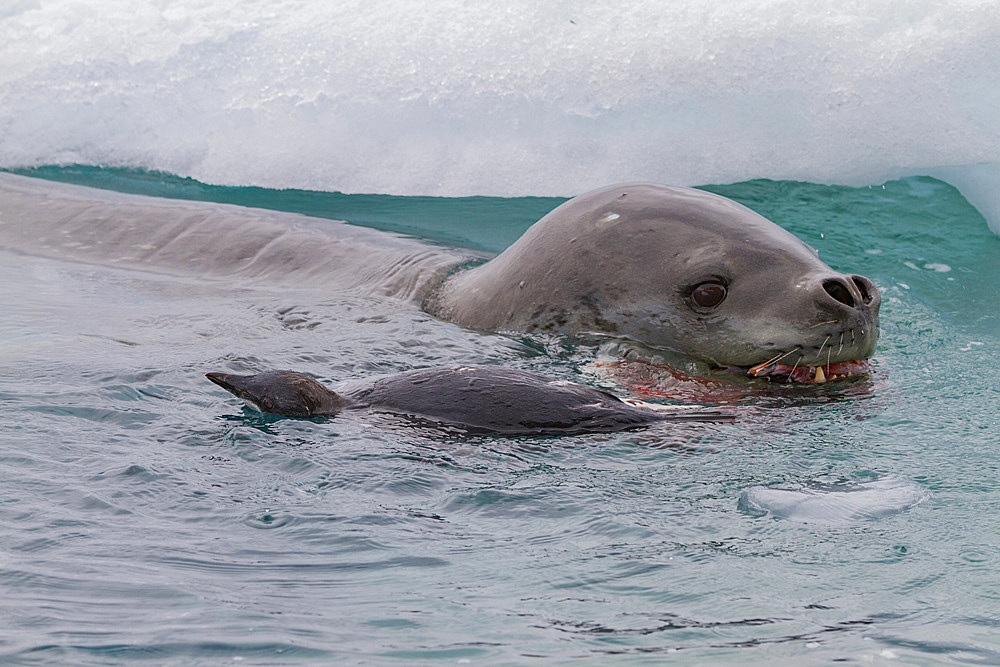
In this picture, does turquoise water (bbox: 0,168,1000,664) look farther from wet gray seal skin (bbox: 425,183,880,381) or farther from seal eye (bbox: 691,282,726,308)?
seal eye (bbox: 691,282,726,308)

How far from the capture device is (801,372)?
4.11 meters

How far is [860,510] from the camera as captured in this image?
285 cm

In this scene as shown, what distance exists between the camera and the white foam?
7203 millimetres

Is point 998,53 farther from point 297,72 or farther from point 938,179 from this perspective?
point 297,72

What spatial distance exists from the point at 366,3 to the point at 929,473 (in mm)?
6845

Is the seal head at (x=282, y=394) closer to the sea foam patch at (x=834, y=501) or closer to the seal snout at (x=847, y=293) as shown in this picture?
the sea foam patch at (x=834, y=501)

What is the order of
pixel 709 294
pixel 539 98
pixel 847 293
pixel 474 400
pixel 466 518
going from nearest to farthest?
pixel 466 518 → pixel 474 400 → pixel 847 293 → pixel 709 294 → pixel 539 98

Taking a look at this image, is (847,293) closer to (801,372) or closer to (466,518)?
(801,372)

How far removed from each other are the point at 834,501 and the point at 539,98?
512 centimetres

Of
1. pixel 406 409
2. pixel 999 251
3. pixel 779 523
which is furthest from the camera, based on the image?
pixel 999 251

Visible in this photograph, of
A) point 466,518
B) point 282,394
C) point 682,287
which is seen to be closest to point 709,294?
point 682,287

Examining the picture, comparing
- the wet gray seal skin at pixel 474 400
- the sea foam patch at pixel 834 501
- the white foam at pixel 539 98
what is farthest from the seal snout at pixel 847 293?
the white foam at pixel 539 98

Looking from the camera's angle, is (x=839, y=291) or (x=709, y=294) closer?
(x=839, y=291)

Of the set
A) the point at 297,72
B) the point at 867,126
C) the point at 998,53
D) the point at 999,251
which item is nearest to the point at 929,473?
the point at 999,251
